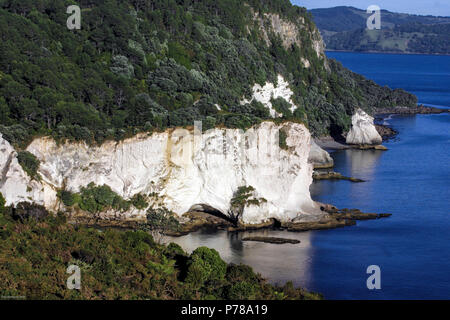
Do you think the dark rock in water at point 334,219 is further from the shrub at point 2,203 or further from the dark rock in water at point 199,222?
the shrub at point 2,203

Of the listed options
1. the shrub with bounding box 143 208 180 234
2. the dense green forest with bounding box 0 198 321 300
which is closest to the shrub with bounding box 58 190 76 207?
the shrub with bounding box 143 208 180 234

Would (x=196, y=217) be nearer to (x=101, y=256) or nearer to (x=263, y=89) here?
(x=101, y=256)

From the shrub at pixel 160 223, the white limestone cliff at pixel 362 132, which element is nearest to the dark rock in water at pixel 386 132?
the white limestone cliff at pixel 362 132

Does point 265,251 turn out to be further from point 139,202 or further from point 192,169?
point 139,202

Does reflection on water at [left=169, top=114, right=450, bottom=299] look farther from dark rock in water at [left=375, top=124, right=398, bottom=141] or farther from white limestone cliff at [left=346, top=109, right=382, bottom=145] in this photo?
dark rock in water at [left=375, top=124, right=398, bottom=141]

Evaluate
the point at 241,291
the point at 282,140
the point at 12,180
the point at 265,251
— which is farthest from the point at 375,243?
the point at 12,180
